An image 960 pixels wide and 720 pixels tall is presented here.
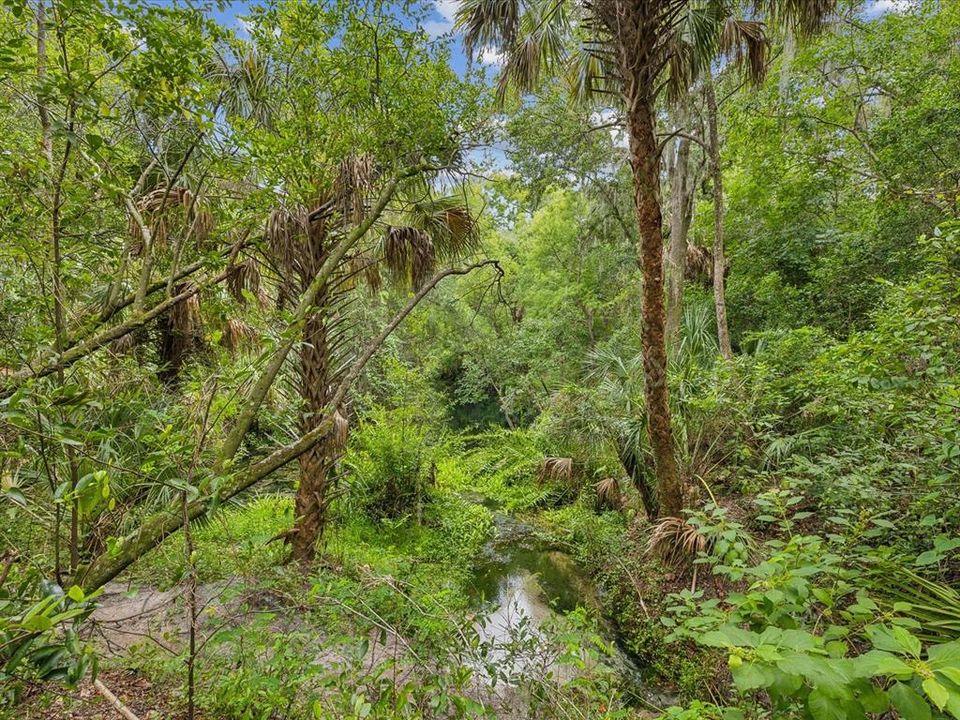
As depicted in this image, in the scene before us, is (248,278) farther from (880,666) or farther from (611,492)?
(611,492)

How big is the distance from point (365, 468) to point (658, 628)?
4289 millimetres

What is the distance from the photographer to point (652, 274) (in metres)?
4.01

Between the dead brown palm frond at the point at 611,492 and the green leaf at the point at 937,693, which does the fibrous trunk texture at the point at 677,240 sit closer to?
the dead brown palm frond at the point at 611,492

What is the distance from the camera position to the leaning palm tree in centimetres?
392

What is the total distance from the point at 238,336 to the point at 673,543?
595 cm

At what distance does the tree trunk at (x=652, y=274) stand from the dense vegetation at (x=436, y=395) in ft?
0.12

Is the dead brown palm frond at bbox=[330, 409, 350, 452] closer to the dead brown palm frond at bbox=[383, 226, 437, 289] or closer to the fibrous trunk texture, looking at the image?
the dead brown palm frond at bbox=[383, 226, 437, 289]

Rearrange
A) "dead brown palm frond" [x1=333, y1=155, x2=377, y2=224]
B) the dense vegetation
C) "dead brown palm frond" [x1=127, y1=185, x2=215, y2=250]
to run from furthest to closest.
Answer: "dead brown palm frond" [x1=333, y1=155, x2=377, y2=224] → "dead brown palm frond" [x1=127, y1=185, x2=215, y2=250] → the dense vegetation

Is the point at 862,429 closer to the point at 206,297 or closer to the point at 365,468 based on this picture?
the point at 206,297

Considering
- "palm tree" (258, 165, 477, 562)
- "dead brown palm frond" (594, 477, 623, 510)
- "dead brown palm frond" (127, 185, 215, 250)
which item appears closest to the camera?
"dead brown palm frond" (127, 185, 215, 250)

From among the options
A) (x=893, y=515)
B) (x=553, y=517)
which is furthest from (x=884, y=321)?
(x=553, y=517)

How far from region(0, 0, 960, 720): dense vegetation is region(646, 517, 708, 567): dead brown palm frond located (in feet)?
0.11

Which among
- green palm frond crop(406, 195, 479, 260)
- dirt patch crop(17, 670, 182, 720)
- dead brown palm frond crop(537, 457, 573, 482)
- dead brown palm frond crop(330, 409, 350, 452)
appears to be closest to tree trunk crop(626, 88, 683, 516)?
green palm frond crop(406, 195, 479, 260)

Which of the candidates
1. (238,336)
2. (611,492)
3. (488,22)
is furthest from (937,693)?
(238,336)
